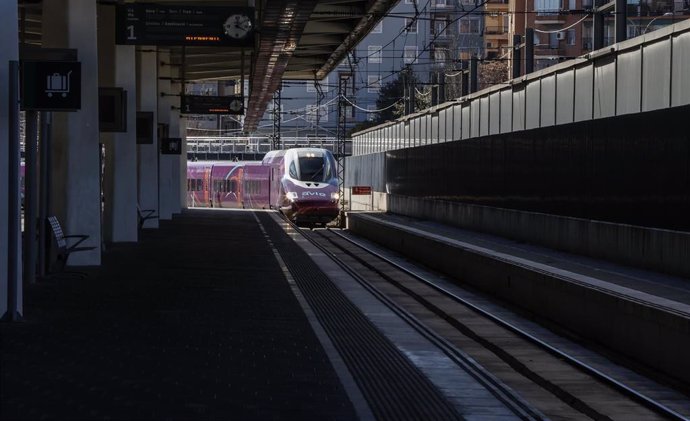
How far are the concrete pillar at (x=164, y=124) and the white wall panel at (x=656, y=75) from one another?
20.7 meters

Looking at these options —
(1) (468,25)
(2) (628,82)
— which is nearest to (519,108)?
(2) (628,82)

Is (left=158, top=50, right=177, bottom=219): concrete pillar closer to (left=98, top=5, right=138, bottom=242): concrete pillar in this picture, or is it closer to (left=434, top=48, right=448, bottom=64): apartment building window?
(left=434, top=48, right=448, bottom=64): apartment building window

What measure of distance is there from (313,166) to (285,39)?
23366mm

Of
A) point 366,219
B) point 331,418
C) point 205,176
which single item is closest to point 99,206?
point 331,418

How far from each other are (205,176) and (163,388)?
201 ft

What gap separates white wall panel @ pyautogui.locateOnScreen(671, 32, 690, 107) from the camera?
20812 mm

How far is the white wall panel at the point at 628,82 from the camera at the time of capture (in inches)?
924

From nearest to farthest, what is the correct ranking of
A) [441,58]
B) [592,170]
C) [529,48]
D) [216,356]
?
[216,356], [592,170], [529,48], [441,58]

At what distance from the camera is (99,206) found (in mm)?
20578

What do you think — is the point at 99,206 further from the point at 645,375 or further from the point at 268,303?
the point at 645,375

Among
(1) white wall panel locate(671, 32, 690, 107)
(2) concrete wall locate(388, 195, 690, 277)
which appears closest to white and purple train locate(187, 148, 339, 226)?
(2) concrete wall locate(388, 195, 690, 277)

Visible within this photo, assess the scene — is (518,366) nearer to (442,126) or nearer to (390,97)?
(442,126)

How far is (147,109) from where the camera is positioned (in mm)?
32938

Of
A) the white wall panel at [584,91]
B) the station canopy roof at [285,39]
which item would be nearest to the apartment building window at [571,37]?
the station canopy roof at [285,39]
